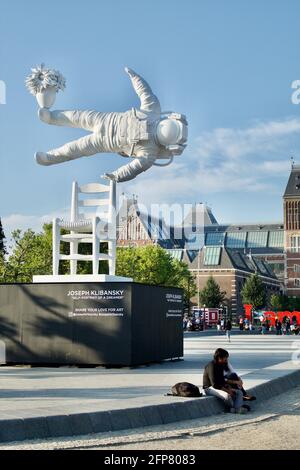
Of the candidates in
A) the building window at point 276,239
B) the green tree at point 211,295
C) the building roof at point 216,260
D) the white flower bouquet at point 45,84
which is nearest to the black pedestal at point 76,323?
the white flower bouquet at point 45,84

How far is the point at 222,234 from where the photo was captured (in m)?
183

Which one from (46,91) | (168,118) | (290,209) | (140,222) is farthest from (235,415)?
(290,209)

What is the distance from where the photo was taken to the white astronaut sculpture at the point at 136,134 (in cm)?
2084

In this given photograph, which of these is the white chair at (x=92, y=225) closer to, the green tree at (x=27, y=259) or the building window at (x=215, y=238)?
the green tree at (x=27, y=259)

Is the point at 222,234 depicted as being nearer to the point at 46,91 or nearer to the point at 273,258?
the point at 273,258

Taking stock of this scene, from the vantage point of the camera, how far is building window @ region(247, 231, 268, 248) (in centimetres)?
17838

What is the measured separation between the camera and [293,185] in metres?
158

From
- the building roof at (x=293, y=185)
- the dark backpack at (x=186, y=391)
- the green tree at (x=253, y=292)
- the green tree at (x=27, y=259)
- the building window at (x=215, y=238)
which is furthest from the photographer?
the building window at (x=215, y=238)

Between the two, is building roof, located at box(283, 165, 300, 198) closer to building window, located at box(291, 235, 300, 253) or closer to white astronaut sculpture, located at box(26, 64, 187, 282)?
building window, located at box(291, 235, 300, 253)

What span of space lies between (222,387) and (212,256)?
360ft

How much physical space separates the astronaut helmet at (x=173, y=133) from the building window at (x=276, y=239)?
512 feet

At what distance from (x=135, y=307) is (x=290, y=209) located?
14101cm

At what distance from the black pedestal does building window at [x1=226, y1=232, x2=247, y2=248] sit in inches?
6323

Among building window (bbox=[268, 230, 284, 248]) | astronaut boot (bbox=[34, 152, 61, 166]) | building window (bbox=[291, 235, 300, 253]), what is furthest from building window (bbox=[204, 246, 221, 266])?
astronaut boot (bbox=[34, 152, 61, 166])
